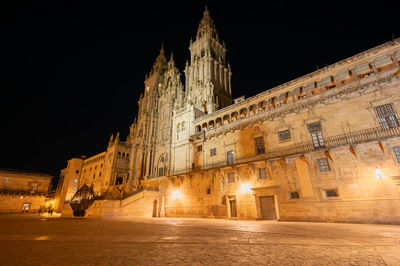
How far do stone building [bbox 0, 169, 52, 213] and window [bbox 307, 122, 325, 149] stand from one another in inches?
2123

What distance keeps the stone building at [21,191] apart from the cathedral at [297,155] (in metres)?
21.3

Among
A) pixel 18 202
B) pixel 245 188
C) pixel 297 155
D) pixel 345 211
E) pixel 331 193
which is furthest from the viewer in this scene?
pixel 18 202

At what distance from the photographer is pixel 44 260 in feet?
14.9

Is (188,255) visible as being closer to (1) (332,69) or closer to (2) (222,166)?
(2) (222,166)

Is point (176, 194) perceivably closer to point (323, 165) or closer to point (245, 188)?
point (245, 188)

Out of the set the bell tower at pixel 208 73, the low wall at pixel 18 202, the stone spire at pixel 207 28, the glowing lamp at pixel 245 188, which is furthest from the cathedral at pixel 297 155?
the stone spire at pixel 207 28

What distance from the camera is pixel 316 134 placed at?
58.6 ft

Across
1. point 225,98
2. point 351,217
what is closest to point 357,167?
point 351,217

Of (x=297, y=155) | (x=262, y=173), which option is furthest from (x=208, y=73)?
(x=297, y=155)

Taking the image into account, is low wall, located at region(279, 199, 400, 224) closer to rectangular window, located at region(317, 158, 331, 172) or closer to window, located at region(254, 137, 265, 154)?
rectangular window, located at region(317, 158, 331, 172)

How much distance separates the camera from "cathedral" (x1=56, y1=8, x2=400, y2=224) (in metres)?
14.4

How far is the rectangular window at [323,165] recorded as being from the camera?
1609 centimetres

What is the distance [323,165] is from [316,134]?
312 centimetres

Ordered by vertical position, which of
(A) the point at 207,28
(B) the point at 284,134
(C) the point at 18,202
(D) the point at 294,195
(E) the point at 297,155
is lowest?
(D) the point at 294,195
